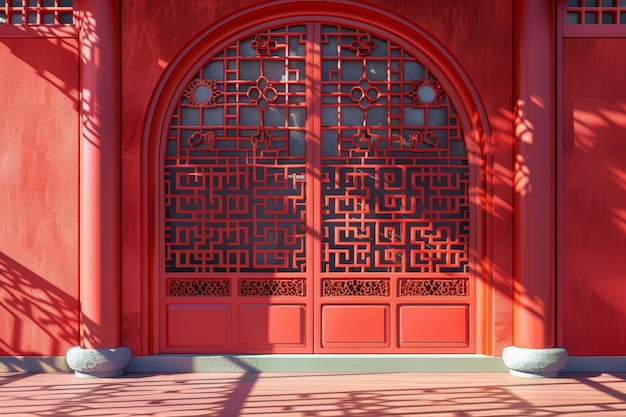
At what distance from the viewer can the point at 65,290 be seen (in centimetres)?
449

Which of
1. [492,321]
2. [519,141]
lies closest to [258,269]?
Answer: [492,321]

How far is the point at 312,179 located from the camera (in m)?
4.54

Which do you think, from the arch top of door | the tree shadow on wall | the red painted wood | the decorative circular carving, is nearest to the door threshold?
the tree shadow on wall

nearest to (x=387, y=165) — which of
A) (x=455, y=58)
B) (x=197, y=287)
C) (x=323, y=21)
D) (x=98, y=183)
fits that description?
(x=455, y=58)

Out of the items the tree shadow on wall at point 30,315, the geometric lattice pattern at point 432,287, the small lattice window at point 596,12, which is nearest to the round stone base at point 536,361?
the geometric lattice pattern at point 432,287

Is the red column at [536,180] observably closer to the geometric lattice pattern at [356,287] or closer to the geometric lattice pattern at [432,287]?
the geometric lattice pattern at [432,287]

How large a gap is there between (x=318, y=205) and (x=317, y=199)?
0.15ft

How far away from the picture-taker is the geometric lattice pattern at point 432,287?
4555 millimetres

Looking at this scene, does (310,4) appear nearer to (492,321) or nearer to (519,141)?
(519,141)

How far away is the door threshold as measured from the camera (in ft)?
14.6

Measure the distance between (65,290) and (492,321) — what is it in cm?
322

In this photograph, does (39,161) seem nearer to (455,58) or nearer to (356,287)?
(356,287)

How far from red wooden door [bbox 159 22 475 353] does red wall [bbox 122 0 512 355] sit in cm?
20

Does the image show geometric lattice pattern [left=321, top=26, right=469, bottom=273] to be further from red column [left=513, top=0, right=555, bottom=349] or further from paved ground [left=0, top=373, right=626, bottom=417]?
paved ground [left=0, top=373, right=626, bottom=417]
